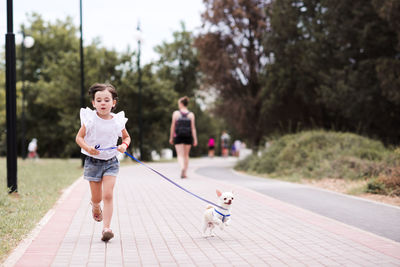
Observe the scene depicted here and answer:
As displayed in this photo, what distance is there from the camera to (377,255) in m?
5.64

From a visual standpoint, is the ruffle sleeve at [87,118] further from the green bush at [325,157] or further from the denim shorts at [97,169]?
the green bush at [325,157]

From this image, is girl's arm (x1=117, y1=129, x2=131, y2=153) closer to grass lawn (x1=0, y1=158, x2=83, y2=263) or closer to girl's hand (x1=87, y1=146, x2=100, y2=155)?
girl's hand (x1=87, y1=146, x2=100, y2=155)

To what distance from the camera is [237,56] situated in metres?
24.7

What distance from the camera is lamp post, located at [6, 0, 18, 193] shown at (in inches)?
409

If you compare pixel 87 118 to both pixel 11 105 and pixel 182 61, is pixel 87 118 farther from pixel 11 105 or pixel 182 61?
pixel 182 61

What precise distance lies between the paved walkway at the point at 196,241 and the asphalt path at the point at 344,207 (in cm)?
37

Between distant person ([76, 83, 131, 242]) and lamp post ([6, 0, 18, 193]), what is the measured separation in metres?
4.72

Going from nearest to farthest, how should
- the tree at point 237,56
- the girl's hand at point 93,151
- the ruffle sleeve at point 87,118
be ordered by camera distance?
the girl's hand at point 93,151
the ruffle sleeve at point 87,118
the tree at point 237,56

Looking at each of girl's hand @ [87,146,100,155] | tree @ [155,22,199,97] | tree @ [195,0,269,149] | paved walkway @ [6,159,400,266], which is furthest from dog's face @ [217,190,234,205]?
tree @ [155,22,199,97]

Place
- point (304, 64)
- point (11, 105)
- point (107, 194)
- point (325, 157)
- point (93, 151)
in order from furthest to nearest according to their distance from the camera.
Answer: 1. point (304, 64)
2. point (325, 157)
3. point (11, 105)
4. point (107, 194)
5. point (93, 151)

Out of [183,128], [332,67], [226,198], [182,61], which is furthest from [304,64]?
[182,61]

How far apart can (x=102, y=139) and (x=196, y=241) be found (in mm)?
1601

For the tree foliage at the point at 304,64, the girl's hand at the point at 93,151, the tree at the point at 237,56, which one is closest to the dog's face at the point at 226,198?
the girl's hand at the point at 93,151

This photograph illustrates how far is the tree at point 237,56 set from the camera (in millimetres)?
24281
